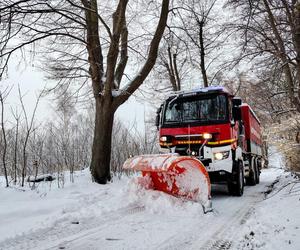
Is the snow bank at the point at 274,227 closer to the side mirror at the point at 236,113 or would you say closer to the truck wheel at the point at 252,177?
the side mirror at the point at 236,113

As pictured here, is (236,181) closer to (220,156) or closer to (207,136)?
(220,156)

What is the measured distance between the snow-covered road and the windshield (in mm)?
2084

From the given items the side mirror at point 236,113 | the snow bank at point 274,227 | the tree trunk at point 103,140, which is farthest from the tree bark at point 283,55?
the tree trunk at point 103,140

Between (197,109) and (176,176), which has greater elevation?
(197,109)

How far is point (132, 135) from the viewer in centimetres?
1415

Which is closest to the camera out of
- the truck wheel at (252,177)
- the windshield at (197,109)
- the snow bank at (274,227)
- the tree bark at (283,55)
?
the snow bank at (274,227)

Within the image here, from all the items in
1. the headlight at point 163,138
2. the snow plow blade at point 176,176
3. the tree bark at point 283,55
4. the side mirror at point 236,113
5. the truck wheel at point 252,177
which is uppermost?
the tree bark at point 283,55

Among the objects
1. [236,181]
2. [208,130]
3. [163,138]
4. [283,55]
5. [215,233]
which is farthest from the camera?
[283,55]

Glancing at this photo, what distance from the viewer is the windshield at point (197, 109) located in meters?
9.04

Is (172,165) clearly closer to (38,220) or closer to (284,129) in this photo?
(38,220)

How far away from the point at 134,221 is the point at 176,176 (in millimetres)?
1934

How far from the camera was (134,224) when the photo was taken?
19.3 feet

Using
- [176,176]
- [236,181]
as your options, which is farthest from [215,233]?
[236,181]

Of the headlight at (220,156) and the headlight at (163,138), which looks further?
the headlight at (163,138)
